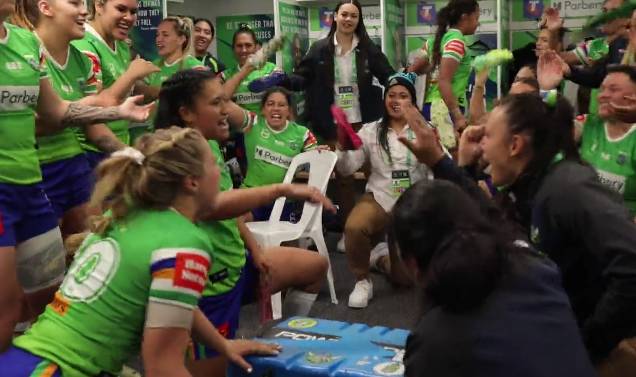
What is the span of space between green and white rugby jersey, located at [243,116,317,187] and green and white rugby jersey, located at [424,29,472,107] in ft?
3.42

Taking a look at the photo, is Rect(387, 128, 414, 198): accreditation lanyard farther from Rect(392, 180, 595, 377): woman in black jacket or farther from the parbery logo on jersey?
Rect(392, 180, 595, 377): woman in black jacket

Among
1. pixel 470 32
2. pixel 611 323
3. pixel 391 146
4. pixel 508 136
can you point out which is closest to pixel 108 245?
pixel 508 136

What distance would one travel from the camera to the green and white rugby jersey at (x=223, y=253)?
2305 mm

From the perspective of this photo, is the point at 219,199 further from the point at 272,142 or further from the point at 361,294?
the point at 272,142

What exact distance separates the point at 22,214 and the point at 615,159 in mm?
2139

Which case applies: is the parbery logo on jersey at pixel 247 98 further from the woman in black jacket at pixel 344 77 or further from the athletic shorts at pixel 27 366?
the athletic shorts at pixel 27 366

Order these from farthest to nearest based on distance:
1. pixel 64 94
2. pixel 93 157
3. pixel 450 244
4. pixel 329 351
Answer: pixel 93 157, pixel 64 94, pixel 329 351, pixel 450 244

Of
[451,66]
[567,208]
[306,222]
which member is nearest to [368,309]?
[306,222]

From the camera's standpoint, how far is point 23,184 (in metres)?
2.20

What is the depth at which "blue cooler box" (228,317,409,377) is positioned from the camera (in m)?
1.95

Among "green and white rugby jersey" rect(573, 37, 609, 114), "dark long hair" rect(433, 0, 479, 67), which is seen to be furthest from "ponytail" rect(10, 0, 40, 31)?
"green and white rugby jersey" rect(573, 37, 609, 114)

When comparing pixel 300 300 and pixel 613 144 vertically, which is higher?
pixel 613 144

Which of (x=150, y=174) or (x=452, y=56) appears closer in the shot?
(x=150, y=174)

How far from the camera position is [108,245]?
1695mm
